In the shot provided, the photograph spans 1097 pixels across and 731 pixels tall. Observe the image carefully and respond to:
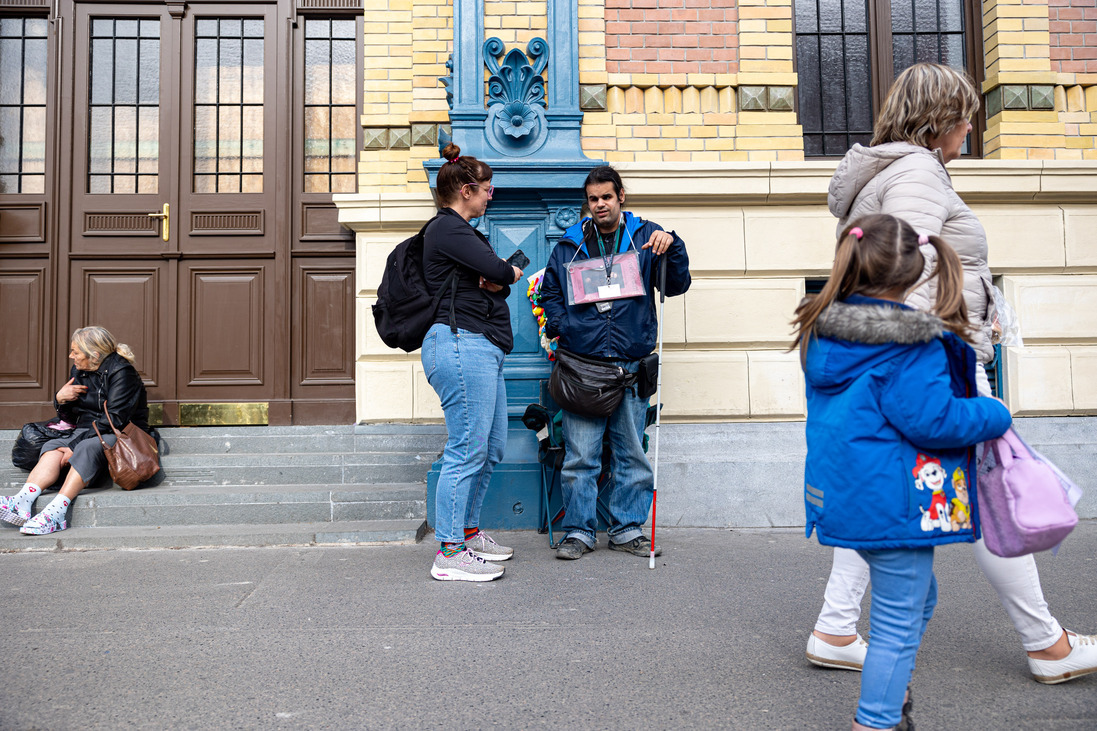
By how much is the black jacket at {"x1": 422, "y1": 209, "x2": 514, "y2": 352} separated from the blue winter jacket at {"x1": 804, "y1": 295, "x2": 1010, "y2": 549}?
2312 millimetres

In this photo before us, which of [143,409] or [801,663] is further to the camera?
[143,409]

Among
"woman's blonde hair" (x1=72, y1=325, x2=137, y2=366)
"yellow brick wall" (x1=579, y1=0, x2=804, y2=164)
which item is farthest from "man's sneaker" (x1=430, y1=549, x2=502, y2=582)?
"yellow brick wall" (x1=579, y1=0, x2=804, y2=164)

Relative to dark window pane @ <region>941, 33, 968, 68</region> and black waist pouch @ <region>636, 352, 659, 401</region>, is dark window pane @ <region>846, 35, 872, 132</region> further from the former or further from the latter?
black waist pouch @ <region>636, 352, 659, 401</region>

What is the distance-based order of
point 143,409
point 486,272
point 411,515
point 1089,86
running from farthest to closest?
point 1089,86 < point 143,409 < point 411,515 < point 486,272

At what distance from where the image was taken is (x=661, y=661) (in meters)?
3.04

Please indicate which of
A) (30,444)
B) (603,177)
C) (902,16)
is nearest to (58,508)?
(30,444)

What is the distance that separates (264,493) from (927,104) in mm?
4601

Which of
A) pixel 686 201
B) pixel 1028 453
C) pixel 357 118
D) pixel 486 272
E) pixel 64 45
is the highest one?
pixel 64 45

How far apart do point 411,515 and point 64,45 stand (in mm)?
4945

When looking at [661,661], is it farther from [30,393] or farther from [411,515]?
[30,393]

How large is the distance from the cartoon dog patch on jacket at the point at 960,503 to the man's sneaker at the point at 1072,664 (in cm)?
92

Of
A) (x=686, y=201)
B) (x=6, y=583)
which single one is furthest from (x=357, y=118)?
(x=6, y=583)

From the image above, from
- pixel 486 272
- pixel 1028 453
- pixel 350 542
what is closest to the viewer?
pixel 1028 453

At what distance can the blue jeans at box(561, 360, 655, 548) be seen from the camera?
4828 millimetres
